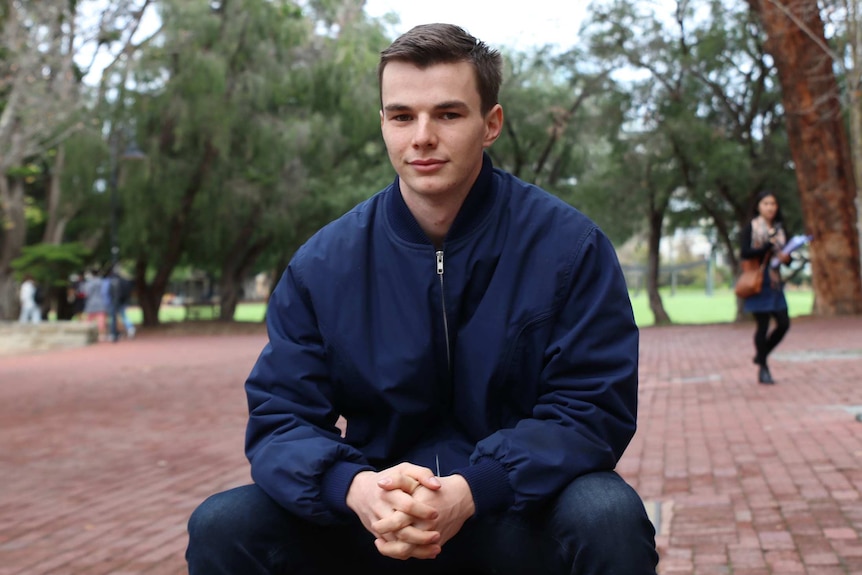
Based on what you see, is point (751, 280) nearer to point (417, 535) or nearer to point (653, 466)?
point (653, 466)

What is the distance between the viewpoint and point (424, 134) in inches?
91.4

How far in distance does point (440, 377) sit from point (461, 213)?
14.1 inches

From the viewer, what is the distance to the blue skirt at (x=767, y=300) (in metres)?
9.95

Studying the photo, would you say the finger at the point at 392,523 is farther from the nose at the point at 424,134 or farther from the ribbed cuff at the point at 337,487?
the nose at the point at 424,134

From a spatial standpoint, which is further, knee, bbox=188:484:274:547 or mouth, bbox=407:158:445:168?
mouth, bbox=407:158:445:168

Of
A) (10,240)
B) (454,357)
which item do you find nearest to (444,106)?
(454,357)

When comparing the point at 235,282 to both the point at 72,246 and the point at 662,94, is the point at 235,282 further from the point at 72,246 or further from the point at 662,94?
the point at 662,94

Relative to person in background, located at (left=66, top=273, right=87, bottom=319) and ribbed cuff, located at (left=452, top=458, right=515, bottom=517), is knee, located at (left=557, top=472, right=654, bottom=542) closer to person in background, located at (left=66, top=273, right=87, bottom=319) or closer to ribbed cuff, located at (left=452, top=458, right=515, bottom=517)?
ribbed cuff, located at (left=452, top=458, right=515, bottom=517)

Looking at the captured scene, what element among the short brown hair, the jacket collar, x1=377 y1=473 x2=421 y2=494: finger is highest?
the short brown hair

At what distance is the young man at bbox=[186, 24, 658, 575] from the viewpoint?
205 centimetres

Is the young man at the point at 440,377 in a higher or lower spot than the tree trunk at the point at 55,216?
lower

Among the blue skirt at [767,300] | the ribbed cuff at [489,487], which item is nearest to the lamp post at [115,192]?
the blue skirt at [767,300]

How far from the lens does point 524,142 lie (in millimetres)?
30891

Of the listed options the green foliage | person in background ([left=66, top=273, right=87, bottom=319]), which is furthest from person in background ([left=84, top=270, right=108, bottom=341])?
person in background ([left=66, top=273, right=87, bottom=319])
